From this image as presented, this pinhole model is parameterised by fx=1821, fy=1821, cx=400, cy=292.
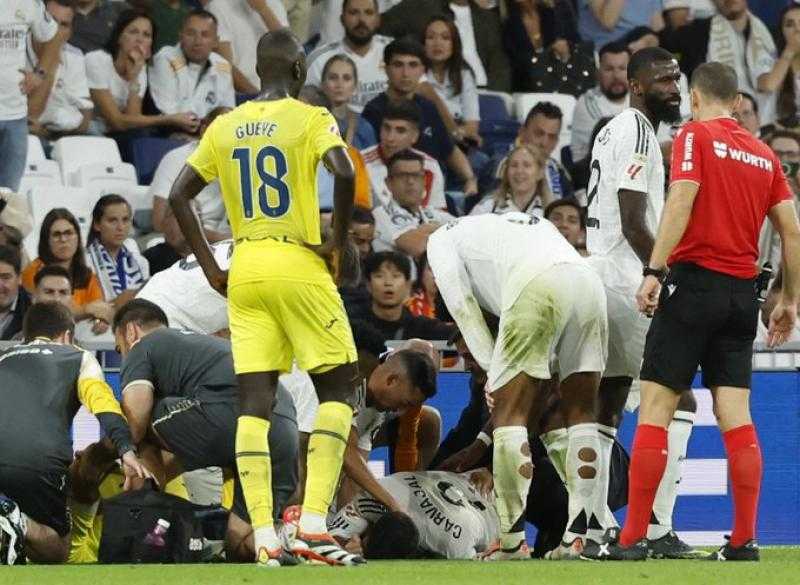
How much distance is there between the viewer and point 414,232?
13836mm

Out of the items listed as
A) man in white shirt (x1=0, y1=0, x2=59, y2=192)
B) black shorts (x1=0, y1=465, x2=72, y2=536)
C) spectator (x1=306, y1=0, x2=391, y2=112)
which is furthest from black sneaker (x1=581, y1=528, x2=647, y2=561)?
spectator (x1=306, y1=0, x2=391, y2=112)

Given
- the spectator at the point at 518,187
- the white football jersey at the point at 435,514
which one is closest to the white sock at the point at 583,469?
the white football jersey at the point at 435,514

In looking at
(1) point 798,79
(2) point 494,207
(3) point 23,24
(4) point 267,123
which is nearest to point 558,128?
(2) point 494,207

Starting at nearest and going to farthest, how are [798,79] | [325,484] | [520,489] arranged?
[325,484]
[520,489]
[798,79]

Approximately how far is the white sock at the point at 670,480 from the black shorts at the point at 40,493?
9.10 feet

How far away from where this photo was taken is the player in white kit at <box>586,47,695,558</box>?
8.34 m

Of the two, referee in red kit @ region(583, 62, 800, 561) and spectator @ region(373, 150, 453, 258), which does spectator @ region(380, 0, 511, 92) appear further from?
referee in red kit @ region(583, 62, 800, 561)

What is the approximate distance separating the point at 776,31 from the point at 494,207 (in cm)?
424

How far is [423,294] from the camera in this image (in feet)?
43.2

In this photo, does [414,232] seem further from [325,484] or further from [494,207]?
[325,484]

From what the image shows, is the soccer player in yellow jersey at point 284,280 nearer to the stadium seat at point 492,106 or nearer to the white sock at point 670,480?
the white sock at point 670,480

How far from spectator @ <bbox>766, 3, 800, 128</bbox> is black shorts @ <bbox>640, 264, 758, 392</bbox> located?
9.19 meters

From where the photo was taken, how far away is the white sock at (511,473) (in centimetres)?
815

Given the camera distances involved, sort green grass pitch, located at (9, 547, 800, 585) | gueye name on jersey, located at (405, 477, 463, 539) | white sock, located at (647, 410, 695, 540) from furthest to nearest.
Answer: gueye name on jersey, located at (405, 477, 463, 539) < white sock, located at (647, 410, 695, 540) < green grass pitch, located at (9, 547, 800, 585)
